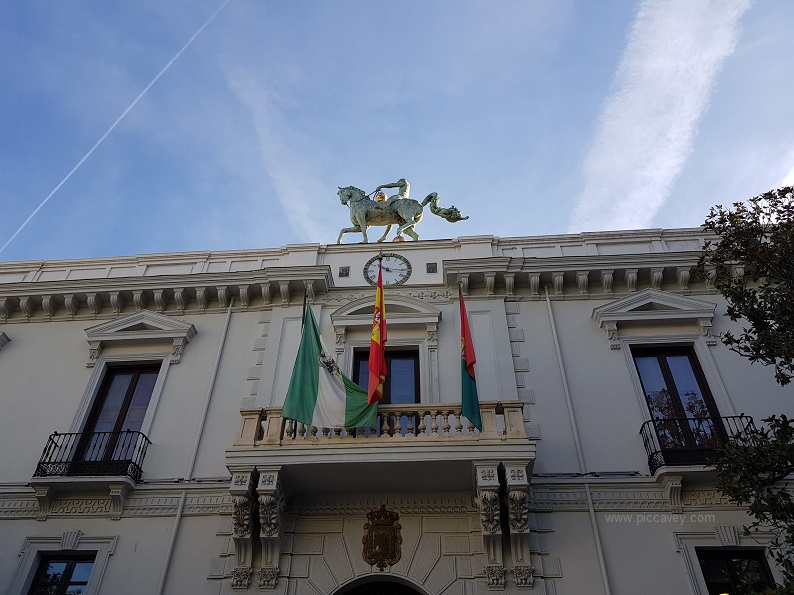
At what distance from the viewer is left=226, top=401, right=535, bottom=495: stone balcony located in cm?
1055

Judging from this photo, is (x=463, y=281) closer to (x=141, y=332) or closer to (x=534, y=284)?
(x=534, y=284)

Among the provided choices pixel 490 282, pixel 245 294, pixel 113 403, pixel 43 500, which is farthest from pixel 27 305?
pixel 490 282

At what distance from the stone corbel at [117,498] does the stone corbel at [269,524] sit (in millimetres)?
2589

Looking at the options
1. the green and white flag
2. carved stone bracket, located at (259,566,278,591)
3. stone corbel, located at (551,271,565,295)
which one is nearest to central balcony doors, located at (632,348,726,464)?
stone corbel, located at (551,271,565,295)

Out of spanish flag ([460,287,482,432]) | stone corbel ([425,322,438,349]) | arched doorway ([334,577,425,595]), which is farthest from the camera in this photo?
stone corbel ([425,322,438,349])

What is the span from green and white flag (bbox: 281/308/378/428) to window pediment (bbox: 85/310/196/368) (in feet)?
10.2

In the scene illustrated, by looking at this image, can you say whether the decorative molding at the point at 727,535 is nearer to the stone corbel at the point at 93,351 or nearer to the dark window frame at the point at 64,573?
the dark window frame at the point at 64,573

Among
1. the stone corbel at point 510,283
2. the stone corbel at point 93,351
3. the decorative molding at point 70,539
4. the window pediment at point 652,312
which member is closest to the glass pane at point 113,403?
the stone corbel at point 93,351

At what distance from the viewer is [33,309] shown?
15.1 m

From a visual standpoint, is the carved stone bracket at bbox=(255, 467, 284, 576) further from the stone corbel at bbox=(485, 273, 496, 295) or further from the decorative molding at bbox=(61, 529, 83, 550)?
the stone corbel at bbox=(485, 273, 496, 295)

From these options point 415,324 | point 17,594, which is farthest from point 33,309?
point 415,324

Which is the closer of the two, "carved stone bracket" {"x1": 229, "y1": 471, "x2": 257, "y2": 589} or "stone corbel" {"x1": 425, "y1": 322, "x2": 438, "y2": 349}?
"carved stone bracket" {"x1": 229, "y1": 471, "x2": 257, "y2": 589}

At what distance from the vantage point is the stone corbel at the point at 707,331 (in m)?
13.0

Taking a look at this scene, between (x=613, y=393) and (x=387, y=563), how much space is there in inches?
203
